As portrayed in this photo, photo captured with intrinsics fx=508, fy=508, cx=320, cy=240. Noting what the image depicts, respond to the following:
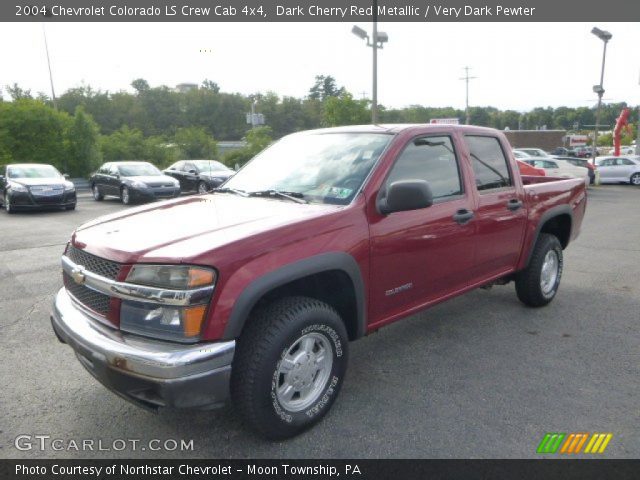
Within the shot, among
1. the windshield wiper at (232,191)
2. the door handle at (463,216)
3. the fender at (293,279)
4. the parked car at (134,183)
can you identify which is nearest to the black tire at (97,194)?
the parked car at (134,183)

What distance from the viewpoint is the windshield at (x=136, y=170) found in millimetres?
16969

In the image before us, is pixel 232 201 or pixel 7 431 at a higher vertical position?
pixel 232 201

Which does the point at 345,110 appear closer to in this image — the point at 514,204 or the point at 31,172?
the point at 31,172

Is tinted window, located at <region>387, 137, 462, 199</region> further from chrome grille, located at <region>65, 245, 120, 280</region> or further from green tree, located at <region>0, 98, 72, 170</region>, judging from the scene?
green tree, located at <region>0, 98, 72, 170</region>

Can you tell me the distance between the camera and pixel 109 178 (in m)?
17.3

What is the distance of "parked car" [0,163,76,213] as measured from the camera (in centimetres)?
1405

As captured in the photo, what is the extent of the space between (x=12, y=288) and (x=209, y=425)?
4.50 meters

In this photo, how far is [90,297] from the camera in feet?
9.92

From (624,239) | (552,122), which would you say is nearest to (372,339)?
(624,239)

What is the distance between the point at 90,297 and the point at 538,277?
416 centimetres

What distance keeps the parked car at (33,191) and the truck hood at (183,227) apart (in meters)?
12.2

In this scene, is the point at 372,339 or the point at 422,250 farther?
the point at 372,339

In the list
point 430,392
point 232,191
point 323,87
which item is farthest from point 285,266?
point 323,87

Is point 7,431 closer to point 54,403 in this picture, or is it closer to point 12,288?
point 54,403
